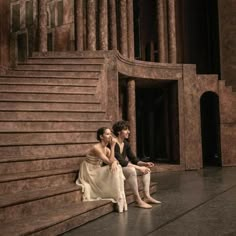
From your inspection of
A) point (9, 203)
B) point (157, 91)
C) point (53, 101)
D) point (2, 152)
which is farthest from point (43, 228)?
point (157, 91)

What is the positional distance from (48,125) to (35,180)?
1.61 m

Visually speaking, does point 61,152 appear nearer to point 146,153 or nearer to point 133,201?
point 133,201

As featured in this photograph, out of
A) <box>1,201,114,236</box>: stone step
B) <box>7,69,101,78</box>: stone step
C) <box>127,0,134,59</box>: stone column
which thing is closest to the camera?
<box>1,201,114,236</box>: stone step

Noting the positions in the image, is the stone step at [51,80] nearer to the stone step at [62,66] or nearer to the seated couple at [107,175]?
the stone step at [62,66]

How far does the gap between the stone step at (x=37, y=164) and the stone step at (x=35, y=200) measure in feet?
1.51

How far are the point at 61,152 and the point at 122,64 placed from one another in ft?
11.3

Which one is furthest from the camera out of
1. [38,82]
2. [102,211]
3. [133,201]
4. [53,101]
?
[38,82]

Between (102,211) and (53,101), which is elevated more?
(53,101)

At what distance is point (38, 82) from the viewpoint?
276 inches


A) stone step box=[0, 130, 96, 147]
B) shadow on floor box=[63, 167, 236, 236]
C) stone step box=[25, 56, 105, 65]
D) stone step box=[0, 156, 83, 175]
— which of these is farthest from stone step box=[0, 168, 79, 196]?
stone step box=[25, 56, 105, 65]

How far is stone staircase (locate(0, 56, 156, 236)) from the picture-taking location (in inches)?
139

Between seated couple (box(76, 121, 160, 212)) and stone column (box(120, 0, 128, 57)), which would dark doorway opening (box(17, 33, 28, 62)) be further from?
seated couple (box(76, 121, 160, 212))

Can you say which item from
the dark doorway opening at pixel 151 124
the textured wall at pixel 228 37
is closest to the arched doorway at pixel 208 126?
the textured wall at pixel 228 37

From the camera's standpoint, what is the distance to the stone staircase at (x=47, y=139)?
11.6 feet
